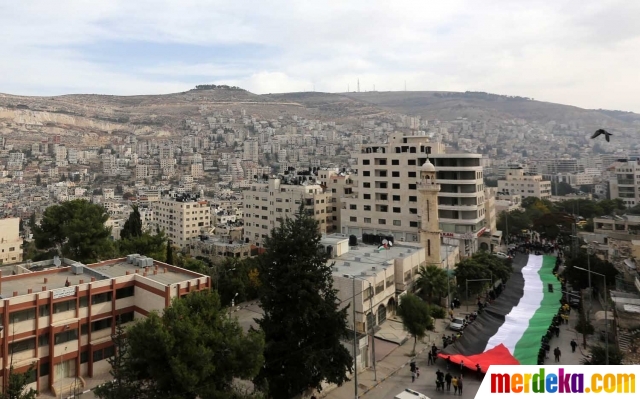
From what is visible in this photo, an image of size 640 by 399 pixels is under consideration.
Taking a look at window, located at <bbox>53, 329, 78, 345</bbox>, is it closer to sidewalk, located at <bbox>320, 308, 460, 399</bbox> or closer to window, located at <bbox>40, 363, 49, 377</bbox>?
window, located at <bbox>40, 363, 49, 377</bbox>

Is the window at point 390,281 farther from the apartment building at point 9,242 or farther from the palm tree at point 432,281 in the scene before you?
the apartment building at point 9,242

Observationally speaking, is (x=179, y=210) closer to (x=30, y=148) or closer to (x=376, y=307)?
(x=376, y=307)

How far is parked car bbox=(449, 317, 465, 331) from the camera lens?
24.3 metres

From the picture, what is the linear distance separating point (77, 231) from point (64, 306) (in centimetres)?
1305

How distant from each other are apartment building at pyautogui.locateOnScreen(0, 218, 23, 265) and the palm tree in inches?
1933

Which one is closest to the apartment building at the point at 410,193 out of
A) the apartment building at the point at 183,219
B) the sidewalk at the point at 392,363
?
the sidewalk at the point at 392,363

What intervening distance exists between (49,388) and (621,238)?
39813 millimetres

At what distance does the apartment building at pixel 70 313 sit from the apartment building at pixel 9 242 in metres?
37.4

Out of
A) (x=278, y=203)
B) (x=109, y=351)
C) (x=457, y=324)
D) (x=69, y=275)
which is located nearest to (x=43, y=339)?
(x=109, y=351)

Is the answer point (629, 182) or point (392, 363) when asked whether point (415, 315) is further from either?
point (629, 182)

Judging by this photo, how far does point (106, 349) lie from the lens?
19469mm

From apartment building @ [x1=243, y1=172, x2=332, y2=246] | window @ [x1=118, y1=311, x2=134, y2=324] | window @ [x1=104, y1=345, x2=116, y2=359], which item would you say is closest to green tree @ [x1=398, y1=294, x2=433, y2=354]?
window @ [x1=118, y1=311, x2=134, y2=324]

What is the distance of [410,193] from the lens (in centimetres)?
4391

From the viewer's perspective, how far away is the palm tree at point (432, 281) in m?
27.3
